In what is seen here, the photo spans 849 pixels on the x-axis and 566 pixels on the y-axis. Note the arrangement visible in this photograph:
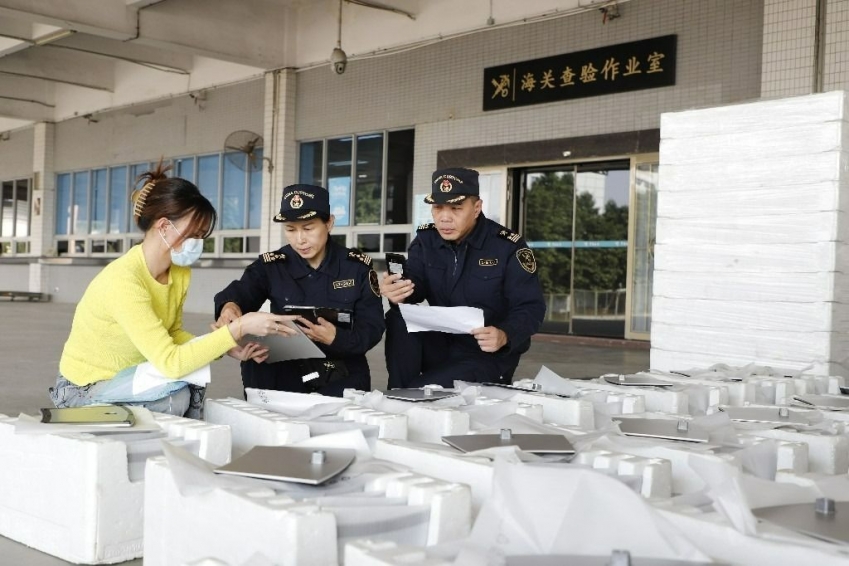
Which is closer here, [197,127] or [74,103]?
[197,127]

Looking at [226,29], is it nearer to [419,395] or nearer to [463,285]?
[463,285]

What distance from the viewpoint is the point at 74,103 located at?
14.8m

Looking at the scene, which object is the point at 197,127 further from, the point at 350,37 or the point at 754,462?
the point at 754,462

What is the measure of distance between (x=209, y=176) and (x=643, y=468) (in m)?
12.3

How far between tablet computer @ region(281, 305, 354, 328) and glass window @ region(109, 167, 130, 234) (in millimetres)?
12433

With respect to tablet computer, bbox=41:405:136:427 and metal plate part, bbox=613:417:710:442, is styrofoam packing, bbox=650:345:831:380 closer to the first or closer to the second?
metal plate part, bbox=613:417:710:442

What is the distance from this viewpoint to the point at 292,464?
1087mm

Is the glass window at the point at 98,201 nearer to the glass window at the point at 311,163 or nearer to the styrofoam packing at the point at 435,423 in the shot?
the glass window at the point at 311,163

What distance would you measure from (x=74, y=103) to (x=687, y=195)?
13.4 metres

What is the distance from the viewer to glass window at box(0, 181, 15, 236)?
1655 cm

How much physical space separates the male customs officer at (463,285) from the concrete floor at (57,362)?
4.88 ft

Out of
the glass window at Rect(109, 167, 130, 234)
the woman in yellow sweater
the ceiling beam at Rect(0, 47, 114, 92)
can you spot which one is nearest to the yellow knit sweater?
the woman in yellow sweater

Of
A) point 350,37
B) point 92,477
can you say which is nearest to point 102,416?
point 92,477

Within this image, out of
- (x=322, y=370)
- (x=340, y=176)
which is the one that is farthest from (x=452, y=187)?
(x=340, y=176)
